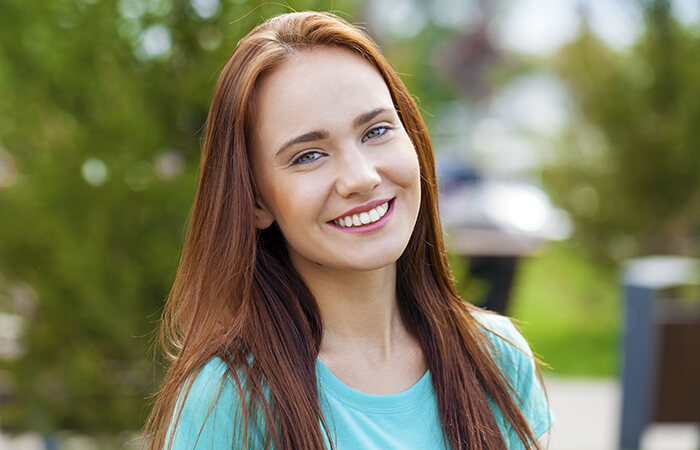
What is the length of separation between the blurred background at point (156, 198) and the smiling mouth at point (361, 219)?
61 centimetres

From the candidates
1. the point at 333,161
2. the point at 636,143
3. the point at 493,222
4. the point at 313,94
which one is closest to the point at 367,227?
the point at 333,161

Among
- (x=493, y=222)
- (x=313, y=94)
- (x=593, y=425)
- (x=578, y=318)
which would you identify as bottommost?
(x=593, y=425)

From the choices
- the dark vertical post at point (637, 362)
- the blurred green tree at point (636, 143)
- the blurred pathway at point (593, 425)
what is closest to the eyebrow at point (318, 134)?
the dark vertical post at point (637, 362)

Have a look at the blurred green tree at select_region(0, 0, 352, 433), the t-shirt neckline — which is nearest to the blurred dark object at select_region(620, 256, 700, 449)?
the blurred green tree at select_region(0, 0, 352, 433)

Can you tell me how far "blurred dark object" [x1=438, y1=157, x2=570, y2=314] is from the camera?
13.9 ft

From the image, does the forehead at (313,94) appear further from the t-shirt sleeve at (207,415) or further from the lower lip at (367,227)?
the t-shirt sleeve at (207,415)

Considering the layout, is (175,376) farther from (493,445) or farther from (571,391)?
(571,391)

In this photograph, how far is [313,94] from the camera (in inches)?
61.1

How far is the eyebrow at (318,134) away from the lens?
1.54 meters

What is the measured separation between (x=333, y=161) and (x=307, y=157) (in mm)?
50

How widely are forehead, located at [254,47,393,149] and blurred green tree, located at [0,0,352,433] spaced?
141 cm

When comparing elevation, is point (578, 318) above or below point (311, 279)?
above

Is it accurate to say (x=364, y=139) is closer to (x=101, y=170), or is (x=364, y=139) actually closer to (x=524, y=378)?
(x=524, y=378)

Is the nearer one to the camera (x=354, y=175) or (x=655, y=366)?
(x=354, y=175)
